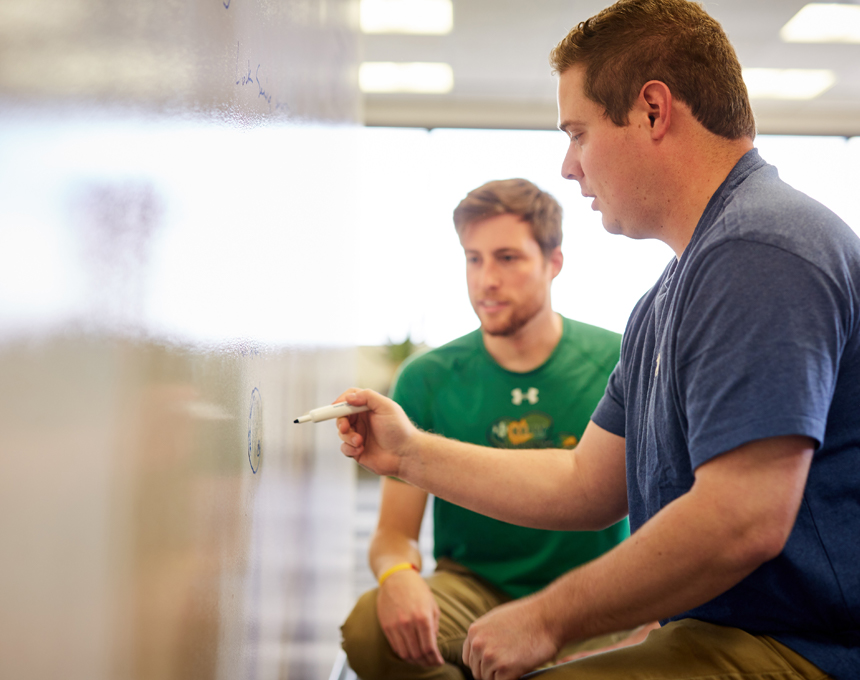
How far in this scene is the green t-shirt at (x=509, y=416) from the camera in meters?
1.37

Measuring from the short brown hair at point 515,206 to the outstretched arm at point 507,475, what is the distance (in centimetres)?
73

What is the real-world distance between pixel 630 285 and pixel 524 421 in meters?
3.46

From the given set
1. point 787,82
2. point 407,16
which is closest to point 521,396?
point 407,16

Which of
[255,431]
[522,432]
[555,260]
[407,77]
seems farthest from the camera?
[407,77]

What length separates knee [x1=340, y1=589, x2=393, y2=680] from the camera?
122cm

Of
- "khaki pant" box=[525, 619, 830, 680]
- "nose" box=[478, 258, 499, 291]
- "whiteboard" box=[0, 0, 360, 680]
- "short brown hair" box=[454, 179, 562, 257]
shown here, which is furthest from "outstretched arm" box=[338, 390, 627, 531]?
"short brown hair" box=[454, 179, 562, 257]

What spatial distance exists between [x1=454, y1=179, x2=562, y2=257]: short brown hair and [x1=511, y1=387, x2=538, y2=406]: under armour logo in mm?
377

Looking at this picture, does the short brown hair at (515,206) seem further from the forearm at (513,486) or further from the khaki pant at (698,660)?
the khaki pant at (698,660)

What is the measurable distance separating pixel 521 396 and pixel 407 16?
104 inches

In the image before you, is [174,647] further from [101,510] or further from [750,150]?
[750,150]

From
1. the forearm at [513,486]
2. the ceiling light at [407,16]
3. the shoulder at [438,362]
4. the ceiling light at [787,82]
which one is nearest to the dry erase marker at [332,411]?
the forearm at [513,486]

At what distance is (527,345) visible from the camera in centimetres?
151

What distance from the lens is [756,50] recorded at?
374 cm

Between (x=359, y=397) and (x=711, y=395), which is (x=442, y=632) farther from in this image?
(x=711, y=395)
